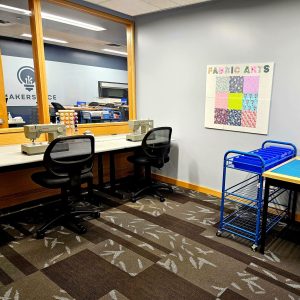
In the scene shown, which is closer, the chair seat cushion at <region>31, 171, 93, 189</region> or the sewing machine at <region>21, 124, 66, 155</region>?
the chair seat cushion at <region>31, 171, 93, 189</region>

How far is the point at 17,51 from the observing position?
725cm

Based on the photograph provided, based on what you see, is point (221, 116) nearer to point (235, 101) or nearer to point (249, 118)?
point (235, 101)

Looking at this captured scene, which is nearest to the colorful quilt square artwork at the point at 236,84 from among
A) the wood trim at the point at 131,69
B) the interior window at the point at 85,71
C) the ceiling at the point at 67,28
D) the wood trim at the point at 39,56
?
the wood trim at the point at 131,69

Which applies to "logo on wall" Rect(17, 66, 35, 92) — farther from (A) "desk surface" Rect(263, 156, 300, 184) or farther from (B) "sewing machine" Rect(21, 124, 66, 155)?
(A) "desk surface" Rect(263, 156, 300, 184)

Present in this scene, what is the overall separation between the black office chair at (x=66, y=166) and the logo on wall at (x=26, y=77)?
560 cm

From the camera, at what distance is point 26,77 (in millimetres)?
A: 7344

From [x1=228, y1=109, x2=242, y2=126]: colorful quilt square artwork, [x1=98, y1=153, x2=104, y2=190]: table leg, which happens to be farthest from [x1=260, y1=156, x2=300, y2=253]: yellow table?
[x1=98, y1=153, x2=104, y2=190]: table leg

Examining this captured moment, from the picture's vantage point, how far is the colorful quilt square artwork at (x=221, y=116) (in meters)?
3.42

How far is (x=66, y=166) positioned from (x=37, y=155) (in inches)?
15.2

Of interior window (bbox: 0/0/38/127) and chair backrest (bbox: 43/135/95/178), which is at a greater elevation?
interior window (bbox: 0/0/38/127)

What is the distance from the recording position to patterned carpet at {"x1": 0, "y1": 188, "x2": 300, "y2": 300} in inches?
73.2

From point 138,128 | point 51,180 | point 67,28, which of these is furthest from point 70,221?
point 67,28

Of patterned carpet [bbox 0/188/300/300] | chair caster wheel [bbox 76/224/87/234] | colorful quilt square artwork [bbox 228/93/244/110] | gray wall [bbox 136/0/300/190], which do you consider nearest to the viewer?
patterned carpet [bbox 0/188/300/300]

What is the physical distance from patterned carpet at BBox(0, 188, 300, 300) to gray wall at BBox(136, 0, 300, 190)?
1.10m
